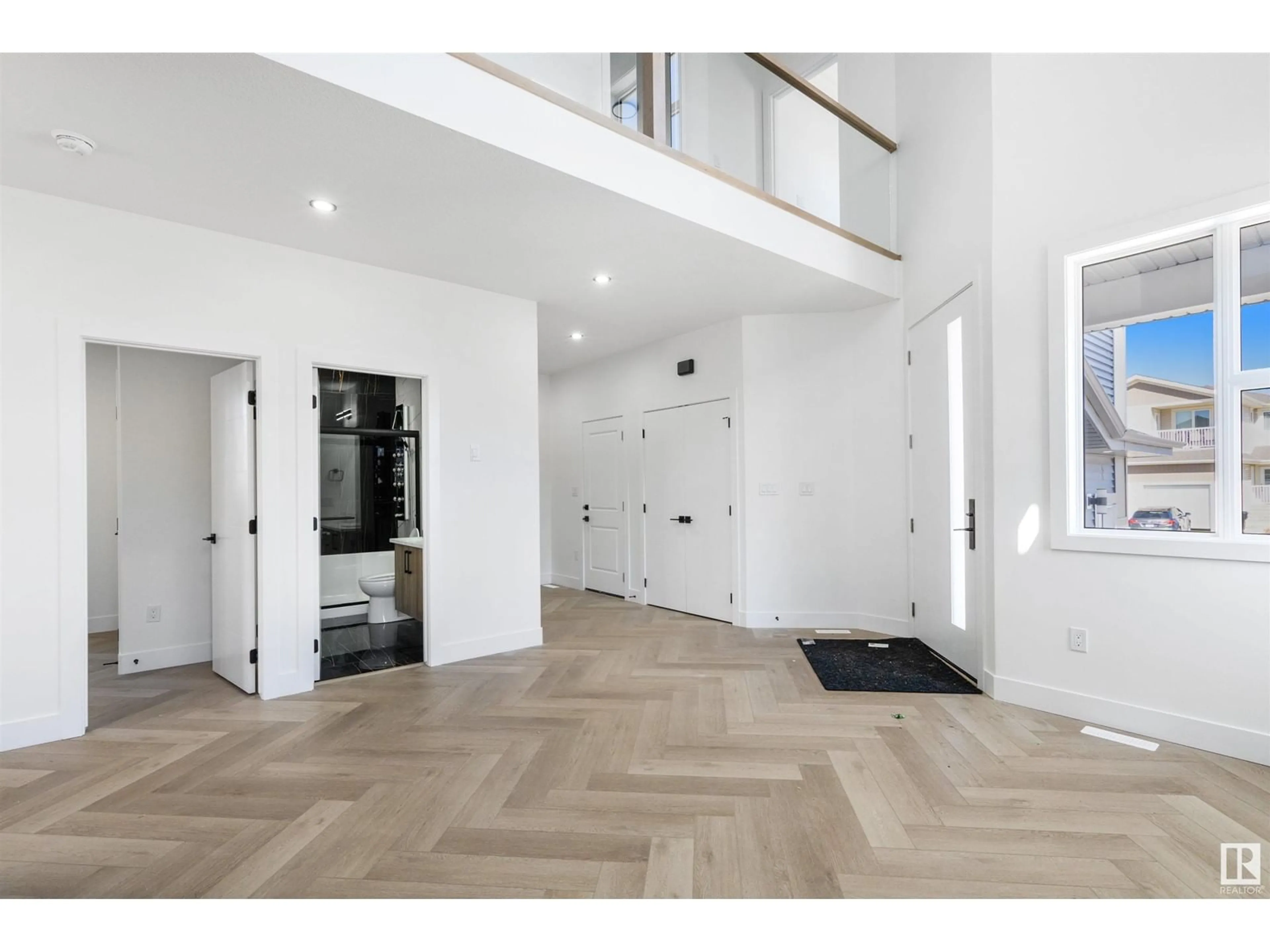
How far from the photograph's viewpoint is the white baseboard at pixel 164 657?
3953mm

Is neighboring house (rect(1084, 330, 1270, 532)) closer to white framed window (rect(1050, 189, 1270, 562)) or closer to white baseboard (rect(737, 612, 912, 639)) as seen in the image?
white framed window (rect(1050, 189, 1270, 562))

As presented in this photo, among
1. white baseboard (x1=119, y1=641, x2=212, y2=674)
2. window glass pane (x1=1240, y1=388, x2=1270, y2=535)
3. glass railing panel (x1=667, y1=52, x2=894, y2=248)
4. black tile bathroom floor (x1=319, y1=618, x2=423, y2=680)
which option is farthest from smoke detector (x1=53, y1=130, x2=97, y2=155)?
window glass pane (x1=1240, y1=388, x2=1270, y2=535)

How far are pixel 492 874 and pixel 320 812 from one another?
81 cm

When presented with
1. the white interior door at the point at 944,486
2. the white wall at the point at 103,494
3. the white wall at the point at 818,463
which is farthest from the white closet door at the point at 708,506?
the white wall at the point at 103,494

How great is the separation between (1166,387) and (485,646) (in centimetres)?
418

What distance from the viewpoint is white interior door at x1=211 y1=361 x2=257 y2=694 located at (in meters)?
3.53

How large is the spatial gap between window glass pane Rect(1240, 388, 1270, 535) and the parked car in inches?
8.2

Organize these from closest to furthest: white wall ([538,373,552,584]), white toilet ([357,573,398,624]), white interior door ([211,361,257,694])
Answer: white interior door ([211,361,257,694]) → white toilet ([357,573,398,624]) → white wall ([538,373,552,584])

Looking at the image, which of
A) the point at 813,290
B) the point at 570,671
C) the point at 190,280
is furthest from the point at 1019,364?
the point at 190,280

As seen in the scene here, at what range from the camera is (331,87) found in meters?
2.12

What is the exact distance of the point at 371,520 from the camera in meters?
4.90

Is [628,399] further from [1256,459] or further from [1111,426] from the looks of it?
[1256,459]

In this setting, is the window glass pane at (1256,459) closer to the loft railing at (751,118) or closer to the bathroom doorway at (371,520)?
the loft railing at (751,118)

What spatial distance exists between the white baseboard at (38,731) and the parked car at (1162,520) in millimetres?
5181
